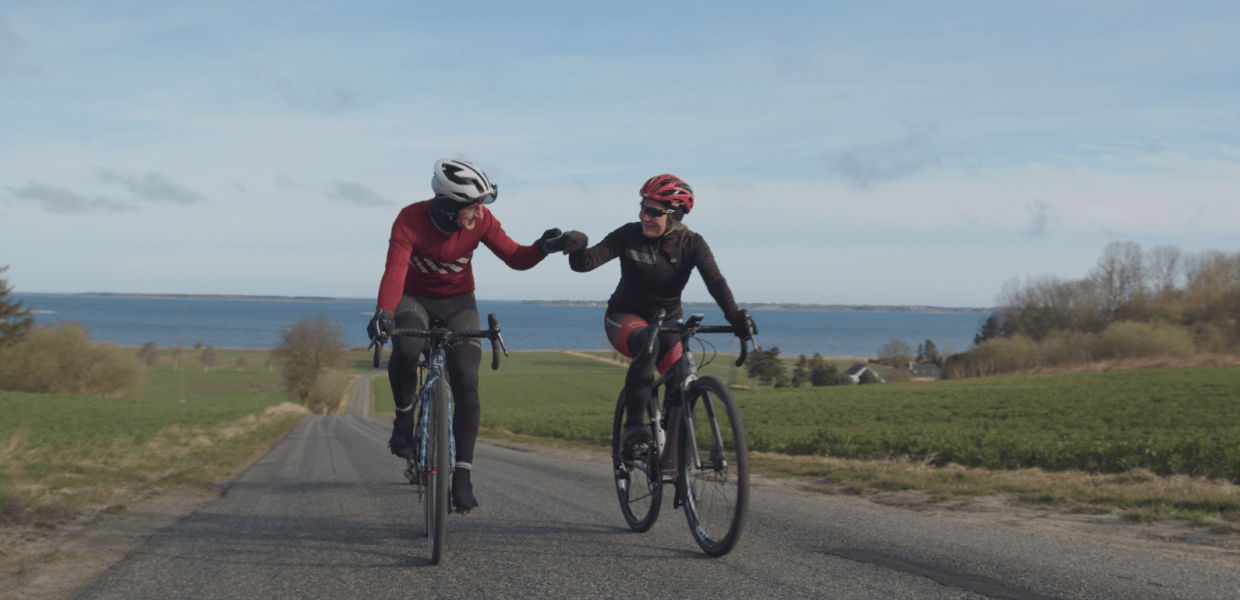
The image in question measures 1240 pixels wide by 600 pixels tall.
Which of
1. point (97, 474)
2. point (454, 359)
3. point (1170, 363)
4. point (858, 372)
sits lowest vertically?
point (858, 372)

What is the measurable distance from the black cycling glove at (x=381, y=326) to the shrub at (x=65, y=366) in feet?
231

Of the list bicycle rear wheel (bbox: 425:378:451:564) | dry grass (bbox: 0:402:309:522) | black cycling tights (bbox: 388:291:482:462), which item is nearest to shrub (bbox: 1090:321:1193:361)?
dry grass (bbox: 0:402:309:522)

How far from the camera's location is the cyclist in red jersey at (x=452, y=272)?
4918mm

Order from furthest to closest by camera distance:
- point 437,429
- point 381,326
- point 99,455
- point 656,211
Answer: point 99,455, point 656,211, point 437,429, point 381,326

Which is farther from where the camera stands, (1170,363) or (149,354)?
(149,354)

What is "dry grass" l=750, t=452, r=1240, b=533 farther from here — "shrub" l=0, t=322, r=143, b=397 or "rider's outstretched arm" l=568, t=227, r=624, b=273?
"shrub" l=0, t=322, r=143, b=397

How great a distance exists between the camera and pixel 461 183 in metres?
4.93

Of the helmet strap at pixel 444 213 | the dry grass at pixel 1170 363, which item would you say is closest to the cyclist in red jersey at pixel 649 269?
the helmet strap at pixel 444 213

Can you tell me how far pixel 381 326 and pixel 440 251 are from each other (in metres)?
1.02

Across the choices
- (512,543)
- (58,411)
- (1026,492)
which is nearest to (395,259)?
(512,543)

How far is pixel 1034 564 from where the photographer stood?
423cm

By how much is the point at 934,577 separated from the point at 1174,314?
95.0 metres

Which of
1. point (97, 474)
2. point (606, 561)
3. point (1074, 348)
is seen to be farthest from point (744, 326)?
point (1074, 348)

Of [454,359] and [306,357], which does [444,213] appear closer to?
[454,359]
